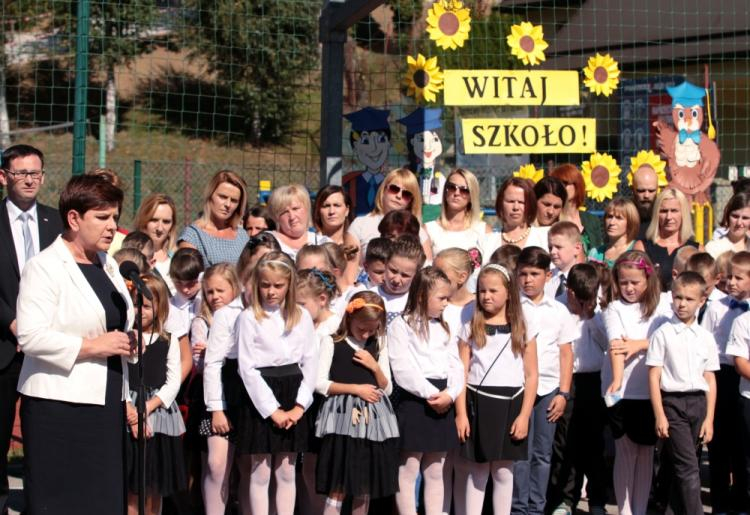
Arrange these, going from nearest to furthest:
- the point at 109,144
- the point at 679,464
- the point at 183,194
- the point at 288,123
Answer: the point at 679,464 < the point at 183,194 < the point at 288,123 < the point at 109,144

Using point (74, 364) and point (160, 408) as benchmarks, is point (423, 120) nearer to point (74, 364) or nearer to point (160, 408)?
point (160, 408)

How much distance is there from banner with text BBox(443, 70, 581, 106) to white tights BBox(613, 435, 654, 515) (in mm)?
2803

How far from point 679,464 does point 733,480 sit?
81cm

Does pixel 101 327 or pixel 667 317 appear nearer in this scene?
pixel 101 327

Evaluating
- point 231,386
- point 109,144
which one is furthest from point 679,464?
point 109,144

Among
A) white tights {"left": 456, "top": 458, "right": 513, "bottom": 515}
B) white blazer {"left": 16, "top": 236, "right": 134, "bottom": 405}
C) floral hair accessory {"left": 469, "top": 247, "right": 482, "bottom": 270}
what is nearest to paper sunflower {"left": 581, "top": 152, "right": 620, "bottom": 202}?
floral hair accessory {"left": 469, "top": 247, "right": 482, "bottom": 270}

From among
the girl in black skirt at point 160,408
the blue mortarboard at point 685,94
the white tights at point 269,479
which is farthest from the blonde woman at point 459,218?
the blue mortarboard at point 685,94

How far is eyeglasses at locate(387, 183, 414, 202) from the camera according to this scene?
6.21m

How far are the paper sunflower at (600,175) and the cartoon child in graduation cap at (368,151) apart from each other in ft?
4.78

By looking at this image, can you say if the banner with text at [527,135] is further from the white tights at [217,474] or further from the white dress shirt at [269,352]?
the white tights at [217,474]

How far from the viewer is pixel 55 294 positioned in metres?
3.79

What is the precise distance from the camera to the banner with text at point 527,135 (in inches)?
294

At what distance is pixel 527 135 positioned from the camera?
7543mm

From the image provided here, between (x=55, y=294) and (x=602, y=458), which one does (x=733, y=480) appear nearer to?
(x=602, y=458)
